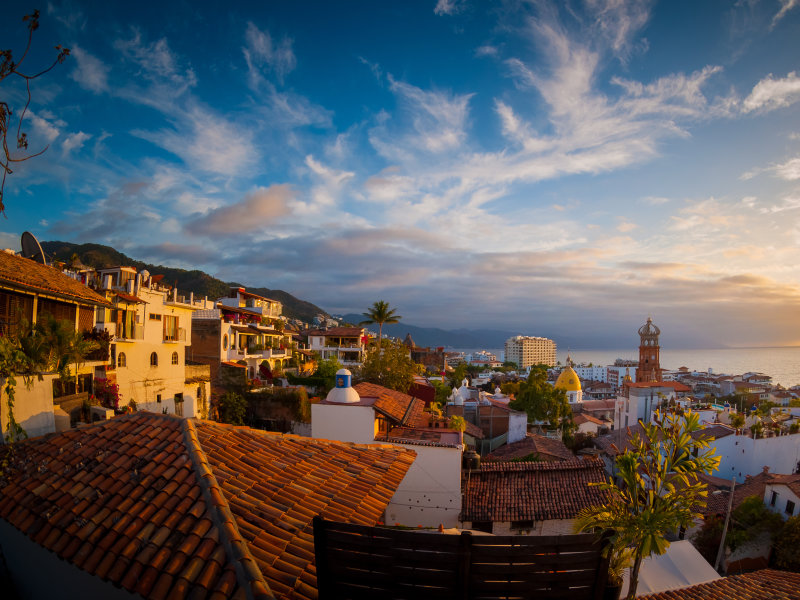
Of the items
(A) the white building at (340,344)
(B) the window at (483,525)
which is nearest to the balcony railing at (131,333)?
(B) the window at (483,525)

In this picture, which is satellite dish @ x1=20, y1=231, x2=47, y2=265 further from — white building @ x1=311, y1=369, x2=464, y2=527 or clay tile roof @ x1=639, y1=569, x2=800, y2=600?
clay tile roof @ x1=639, y1=569, x2=800, y2=600

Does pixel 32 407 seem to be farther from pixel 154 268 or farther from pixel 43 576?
pixel 154 268

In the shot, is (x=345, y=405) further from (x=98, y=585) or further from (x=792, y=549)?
(x=792, y=549)

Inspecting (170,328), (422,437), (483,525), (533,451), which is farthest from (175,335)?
(533,451)

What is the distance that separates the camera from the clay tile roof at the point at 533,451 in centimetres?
2891

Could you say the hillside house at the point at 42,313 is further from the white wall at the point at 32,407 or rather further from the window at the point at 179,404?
the window at the point at 179,404

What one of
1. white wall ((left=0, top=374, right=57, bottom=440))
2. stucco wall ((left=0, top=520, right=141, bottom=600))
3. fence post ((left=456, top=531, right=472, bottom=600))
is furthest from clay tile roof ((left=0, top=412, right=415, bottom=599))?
white wall ((left=0, top=374, right=57, bottom=440))

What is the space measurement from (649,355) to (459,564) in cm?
8428

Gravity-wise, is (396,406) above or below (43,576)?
below

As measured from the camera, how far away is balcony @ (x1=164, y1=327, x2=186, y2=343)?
25000mm

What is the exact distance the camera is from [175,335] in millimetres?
25797

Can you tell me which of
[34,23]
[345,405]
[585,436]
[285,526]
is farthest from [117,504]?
[585,436]

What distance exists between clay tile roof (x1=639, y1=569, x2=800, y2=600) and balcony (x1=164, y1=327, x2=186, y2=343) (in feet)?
80.4

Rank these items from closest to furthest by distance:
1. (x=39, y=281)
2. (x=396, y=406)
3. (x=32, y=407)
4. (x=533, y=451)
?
1. (x=32, y=407)
2. (x=39, y=281)
3. (x=396, y=406)
4. (x=533, y=451)
